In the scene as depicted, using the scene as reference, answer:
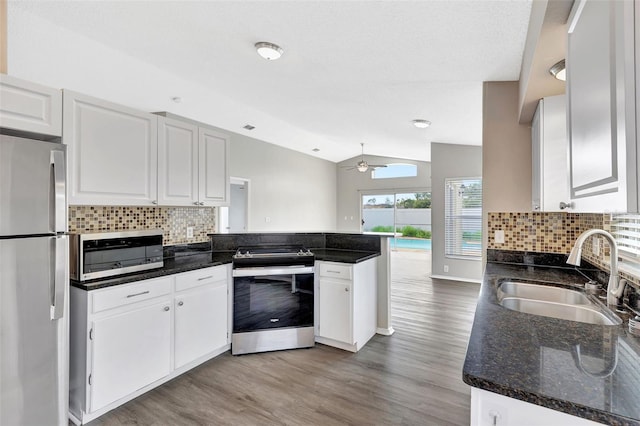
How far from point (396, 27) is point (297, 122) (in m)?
3.59

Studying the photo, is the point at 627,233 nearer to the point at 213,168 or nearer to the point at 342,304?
the point at 342,304

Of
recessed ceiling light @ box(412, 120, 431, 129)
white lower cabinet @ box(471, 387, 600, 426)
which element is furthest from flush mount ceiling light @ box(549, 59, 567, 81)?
recessed ceiling light @ box(412, 120, 431, 129)

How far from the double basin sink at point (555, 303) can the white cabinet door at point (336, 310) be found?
4.48 feet

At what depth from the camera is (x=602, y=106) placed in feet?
2.62

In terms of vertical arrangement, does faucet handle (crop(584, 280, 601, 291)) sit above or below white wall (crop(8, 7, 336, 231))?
below

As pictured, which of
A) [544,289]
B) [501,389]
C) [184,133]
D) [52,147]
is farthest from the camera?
[184,133]

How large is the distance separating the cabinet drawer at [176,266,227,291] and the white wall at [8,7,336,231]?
222 centimetres

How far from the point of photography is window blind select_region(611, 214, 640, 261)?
1467mm

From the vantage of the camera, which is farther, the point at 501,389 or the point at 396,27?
the point at 396,27

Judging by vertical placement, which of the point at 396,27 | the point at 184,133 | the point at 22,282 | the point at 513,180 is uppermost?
the point at 396,27

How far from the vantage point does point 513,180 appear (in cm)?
258

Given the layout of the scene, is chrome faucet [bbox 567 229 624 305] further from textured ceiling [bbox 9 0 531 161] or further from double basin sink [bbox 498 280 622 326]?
textured ceiling [bbox 9 0 531 161]

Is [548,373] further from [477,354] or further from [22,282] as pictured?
[22,282]

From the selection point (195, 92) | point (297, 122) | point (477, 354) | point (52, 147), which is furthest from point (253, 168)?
point (477, 354)
